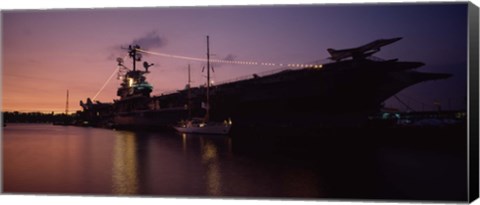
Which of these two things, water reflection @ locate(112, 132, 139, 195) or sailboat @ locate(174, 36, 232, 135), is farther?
sailboat @ locate(174, 36, 232, 135)

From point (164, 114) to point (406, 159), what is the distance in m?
22.3

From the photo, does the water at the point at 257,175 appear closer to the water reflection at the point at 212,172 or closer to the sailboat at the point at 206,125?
the water reflection at the point at 212,172

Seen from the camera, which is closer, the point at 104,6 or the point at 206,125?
the point at 104,6

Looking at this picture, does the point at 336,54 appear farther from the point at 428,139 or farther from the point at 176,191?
the point at 176,191

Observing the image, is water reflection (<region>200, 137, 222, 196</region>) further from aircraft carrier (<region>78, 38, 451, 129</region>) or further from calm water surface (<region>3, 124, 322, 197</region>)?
aircraft carrier (<region>78, 38, 451, 129</region>)

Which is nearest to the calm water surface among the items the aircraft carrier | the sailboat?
the aircraft carrier

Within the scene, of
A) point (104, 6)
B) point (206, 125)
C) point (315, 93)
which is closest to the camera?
point (104, 6)

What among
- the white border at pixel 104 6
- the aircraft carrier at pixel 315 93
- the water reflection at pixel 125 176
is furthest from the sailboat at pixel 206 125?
the white border at pixel 104 6

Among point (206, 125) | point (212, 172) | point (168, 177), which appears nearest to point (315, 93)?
point (206, 125)

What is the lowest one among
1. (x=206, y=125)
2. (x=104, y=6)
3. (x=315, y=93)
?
(x=206, y=125)

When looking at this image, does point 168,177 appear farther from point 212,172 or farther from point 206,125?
point 206,125

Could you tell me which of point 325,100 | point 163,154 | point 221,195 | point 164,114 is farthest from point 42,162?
point 164,114

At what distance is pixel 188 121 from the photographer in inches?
1110

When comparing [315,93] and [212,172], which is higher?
Result: [315,93]
